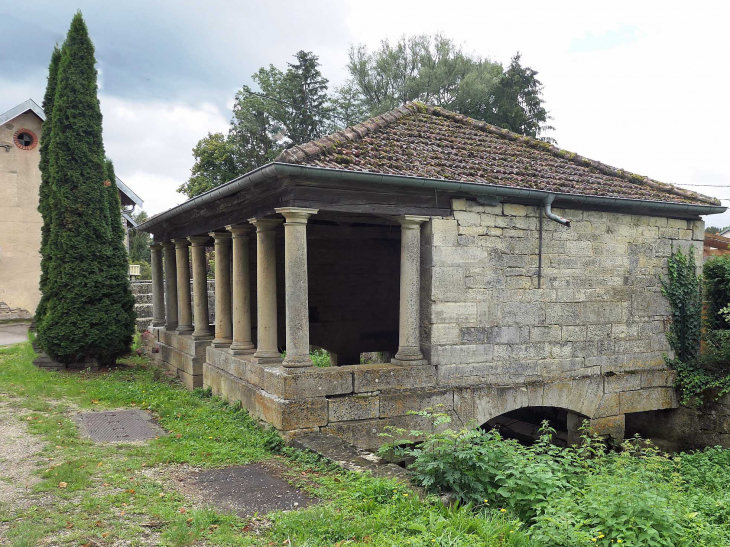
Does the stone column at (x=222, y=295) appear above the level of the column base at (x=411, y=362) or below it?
above

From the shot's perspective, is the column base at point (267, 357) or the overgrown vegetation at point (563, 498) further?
the column base at point (267, 357)

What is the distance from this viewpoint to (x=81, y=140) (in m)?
11.7

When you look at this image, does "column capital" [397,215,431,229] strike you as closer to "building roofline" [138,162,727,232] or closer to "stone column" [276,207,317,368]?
"building roofline" [138,162,727,232]

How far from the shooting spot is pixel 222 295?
32.6 ft

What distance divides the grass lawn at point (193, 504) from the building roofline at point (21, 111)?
15.1 m

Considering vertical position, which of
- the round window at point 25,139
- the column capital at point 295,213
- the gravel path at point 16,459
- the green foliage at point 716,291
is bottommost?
the gravel path at point 16,459

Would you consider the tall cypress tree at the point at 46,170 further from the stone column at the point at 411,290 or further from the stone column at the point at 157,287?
the stone column at the point at 411,290

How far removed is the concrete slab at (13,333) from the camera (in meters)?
16.4

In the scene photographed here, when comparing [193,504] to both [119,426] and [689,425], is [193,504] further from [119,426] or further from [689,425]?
[689,425]

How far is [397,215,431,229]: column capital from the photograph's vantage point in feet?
24.9

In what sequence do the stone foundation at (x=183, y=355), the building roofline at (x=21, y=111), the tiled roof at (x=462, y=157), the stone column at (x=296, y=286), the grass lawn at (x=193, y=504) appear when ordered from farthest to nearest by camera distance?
the building roofline at (x=21, y=111), the stone foundation at (x=183, y=355), the tiled roof at (x=462, y=157), the stone column at (x=296, y=286), the grass lawn at (x=193, y=504)

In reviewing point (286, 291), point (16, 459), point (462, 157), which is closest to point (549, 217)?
point (462, 157)

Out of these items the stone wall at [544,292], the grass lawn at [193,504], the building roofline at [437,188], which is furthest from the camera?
the stone wall at [544,292]

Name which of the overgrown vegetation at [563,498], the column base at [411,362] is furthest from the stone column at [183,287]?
the overgrown vegetation at [563,498]
